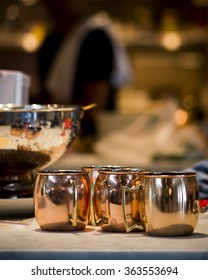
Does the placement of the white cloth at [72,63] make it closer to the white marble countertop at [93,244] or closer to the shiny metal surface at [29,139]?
the shiny metal surface at [29,139]

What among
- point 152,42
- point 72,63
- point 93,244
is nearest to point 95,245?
point 93,244

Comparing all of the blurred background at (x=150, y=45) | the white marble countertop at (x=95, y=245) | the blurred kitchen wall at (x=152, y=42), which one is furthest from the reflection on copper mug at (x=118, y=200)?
the blurred kitchen wall at (x=152, y=42)

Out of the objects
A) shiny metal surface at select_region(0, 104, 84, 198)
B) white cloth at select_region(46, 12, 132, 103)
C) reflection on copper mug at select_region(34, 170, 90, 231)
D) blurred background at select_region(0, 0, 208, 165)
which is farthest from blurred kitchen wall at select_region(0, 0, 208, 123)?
reflection on copper mug at select_region(34, 170, 90, 231)

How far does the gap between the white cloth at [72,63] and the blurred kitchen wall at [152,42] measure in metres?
0.78

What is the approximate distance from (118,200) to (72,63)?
326 cm

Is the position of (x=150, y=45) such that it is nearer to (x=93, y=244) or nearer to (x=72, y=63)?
(x=72, y=63)

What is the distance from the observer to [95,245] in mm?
938

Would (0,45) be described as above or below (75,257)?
above

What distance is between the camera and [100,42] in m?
4.23
